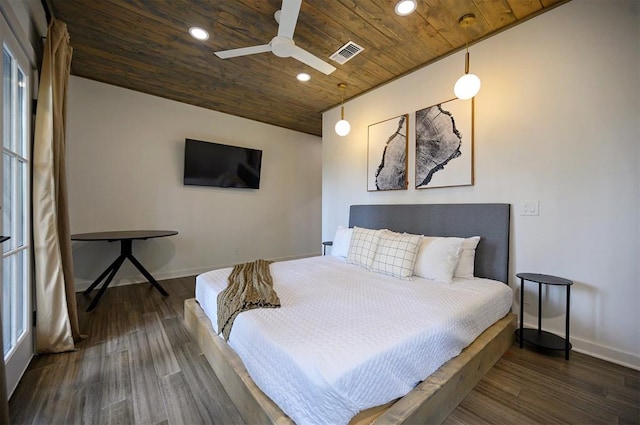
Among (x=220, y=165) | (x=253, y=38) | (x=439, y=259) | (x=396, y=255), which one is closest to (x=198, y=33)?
(x=253, y=38)

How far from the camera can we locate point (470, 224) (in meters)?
2.52

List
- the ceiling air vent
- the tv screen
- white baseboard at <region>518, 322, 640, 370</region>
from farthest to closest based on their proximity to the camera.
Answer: the tv screen, the ceiling air vent, white baseboard at <region>518, 322, 640, 370</region>

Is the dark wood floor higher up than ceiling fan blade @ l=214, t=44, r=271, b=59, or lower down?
lower down

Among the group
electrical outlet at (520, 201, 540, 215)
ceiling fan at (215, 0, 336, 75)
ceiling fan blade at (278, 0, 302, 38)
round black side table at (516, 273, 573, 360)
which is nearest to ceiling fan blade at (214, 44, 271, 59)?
ceiling fan at (215, 0, 336, 75)

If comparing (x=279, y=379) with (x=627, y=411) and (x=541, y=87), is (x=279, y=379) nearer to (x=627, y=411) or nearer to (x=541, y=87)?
(x=627, y=411)

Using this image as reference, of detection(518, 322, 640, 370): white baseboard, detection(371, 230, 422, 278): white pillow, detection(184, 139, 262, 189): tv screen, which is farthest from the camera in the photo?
detection(184, 139, 262, 189): tv screen

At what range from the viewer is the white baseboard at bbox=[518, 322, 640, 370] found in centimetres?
182

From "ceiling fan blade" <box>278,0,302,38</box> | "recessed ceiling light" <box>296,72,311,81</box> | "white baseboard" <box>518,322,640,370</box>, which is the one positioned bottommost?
"white baseboard" <box>518,322,640,370</box>

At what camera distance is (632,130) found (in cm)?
179

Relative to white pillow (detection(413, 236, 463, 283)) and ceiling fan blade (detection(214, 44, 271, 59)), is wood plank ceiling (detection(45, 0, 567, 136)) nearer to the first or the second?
ceiling fan blade (detection(214, 44, 271, 59))

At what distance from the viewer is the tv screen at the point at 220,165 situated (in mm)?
4008

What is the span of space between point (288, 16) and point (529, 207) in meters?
2.41

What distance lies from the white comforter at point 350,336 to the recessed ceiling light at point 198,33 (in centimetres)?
218

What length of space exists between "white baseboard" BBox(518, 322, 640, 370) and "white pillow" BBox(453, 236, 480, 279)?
2.59 ft
